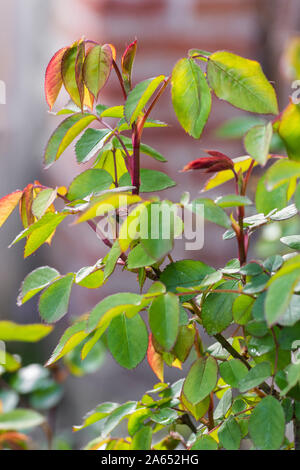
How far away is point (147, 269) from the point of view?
52cm

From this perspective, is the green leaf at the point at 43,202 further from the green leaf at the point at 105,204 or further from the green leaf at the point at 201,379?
the green leaf at the point at 201,379

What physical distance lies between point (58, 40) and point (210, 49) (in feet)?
2.21

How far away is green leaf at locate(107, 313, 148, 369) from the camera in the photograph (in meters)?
0.50

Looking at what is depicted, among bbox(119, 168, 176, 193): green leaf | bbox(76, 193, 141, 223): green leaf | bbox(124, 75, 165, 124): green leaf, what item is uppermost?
bbox(124, 75, 165, 124): green leaf

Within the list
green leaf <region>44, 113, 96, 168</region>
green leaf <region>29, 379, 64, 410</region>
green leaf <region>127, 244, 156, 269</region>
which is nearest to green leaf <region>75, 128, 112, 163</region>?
green leaf <region>44, 113, 96, 168</region>

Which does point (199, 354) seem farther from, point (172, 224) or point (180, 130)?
point (180, 130)

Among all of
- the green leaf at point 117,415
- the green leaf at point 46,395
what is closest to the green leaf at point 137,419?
the green leaf at point 117,415

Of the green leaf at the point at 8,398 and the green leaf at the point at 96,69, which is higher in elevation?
the green leaf at the point at 96,69

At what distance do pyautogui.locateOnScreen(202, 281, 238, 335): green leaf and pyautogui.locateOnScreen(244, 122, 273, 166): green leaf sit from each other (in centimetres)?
14

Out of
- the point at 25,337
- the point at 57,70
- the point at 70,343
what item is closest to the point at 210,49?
the point at 57,70

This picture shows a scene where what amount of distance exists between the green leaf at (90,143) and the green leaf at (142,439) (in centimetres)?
28

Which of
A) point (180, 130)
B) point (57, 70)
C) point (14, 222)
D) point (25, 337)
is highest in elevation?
point (57, 70)

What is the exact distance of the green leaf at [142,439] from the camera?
57 centimetres

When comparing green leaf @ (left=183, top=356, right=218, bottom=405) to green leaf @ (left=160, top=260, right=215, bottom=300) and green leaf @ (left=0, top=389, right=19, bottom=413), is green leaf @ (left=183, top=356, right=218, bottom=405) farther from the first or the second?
green leaf @ (left=0, top=389, right=19, bottom=413)
